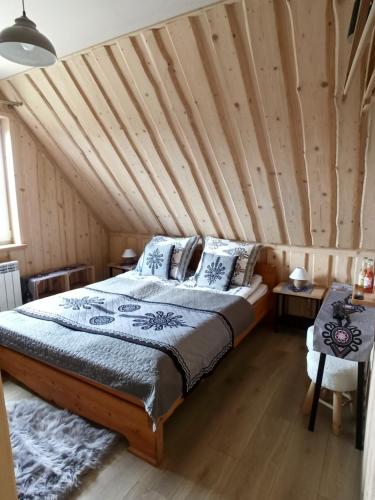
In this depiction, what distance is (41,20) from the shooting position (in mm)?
1967

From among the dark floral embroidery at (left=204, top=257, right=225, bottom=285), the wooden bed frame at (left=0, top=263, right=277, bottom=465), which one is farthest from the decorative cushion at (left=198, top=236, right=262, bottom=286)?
the wooden bed frame at (left=0, top=263, right=277, bottom=465)

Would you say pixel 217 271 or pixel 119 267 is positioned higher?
pixel 217 271

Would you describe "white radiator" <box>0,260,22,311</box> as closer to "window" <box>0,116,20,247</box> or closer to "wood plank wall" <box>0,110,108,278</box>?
"wood plank wall" <box>0,110,108,278</box>

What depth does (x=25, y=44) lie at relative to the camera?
4.76ft

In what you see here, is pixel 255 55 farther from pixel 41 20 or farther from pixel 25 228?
pixel 25 228

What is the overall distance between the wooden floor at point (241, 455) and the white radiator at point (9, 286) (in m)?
1.12

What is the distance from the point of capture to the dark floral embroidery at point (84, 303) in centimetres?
255

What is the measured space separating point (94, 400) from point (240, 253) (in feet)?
6.40

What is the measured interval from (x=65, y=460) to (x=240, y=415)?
1073 mm

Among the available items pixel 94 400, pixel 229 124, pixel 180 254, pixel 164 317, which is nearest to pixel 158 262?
pixel 180 254

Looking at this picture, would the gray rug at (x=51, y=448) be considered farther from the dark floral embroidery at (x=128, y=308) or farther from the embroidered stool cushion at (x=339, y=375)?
the embroidered stool cushion at (x=339, y=375)

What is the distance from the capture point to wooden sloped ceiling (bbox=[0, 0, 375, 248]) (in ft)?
6.19

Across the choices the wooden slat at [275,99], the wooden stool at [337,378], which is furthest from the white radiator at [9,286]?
the wooden stool at [337,378]

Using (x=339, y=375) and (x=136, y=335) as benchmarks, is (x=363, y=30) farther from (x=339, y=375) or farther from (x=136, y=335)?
(x=136, y=335)
